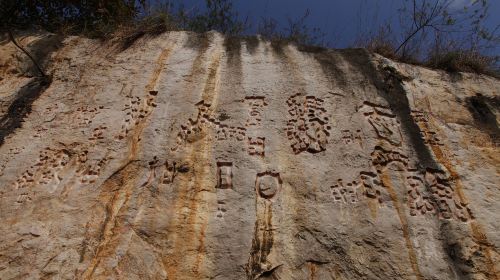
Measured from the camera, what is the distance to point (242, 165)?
400cm

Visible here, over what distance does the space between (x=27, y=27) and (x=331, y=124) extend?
4322 mm

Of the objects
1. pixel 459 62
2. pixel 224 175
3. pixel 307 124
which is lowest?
pixel 224 175

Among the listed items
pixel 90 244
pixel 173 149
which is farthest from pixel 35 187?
pixel 173 149

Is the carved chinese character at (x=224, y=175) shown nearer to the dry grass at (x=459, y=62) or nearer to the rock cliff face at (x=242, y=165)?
the rock cliff face at (x=242, y=165)

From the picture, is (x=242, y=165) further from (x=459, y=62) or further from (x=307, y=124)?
(x=459, y=62)

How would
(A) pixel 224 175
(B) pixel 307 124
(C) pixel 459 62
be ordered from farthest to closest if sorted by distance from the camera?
1. (C) pixel 459 62
2. (B) pixel 307 124
3. (A) pixel 224 175

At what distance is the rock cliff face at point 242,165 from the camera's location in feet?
11.1

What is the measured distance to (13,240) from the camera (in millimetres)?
3424

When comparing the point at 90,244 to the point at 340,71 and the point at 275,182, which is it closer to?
the point at 275,182

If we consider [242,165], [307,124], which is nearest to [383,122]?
[307,124]

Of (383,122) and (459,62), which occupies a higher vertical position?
(459,62)

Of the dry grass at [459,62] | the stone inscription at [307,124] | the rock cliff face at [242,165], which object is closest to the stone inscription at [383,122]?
the rock cliff face at [242,165]

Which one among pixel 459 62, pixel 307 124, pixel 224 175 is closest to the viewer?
pixel 224 175

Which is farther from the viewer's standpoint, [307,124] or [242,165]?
[307,124]
